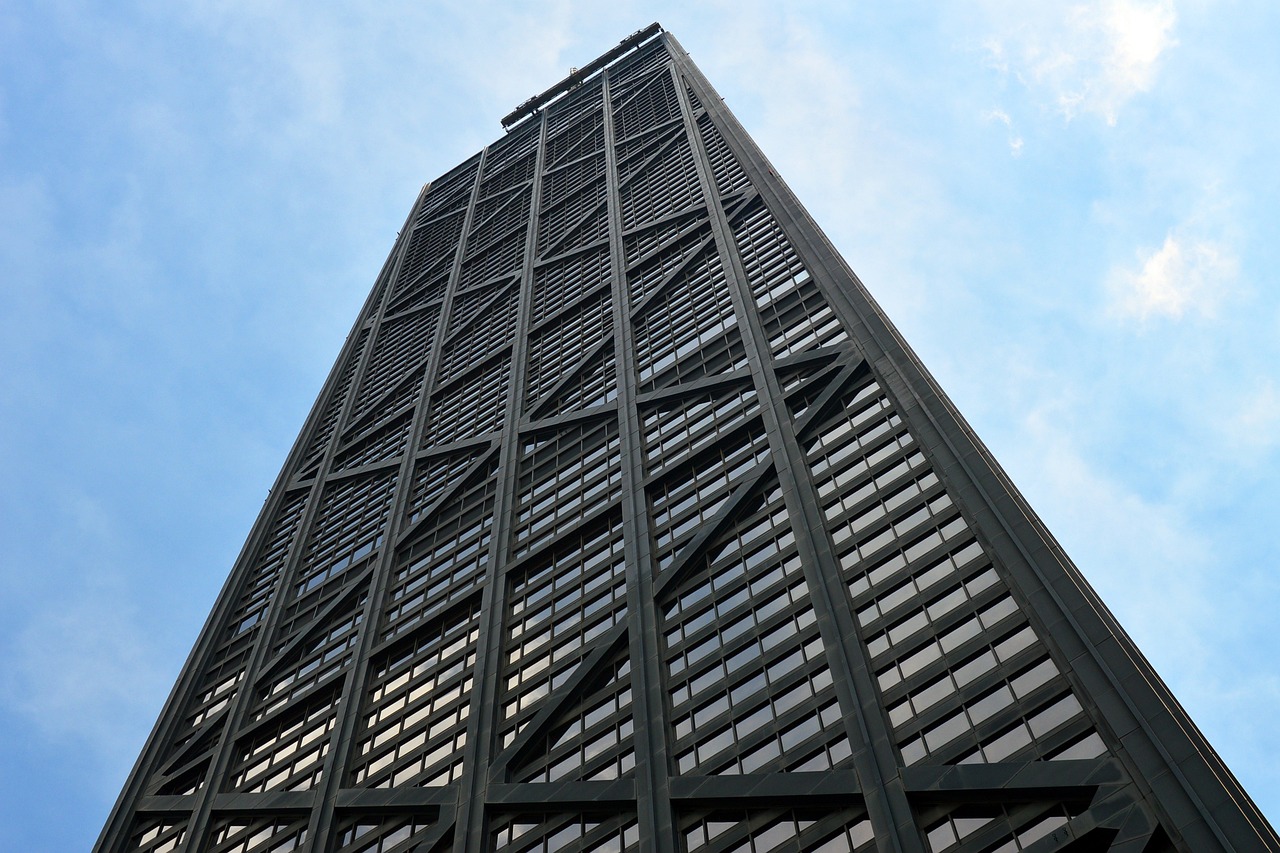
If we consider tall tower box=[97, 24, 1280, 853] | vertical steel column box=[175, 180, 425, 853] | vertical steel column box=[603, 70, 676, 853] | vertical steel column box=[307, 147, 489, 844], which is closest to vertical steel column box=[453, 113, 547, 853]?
tall tower box=[97, 24, 1280, 853]

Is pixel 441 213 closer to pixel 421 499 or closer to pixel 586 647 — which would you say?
pixel 421 499

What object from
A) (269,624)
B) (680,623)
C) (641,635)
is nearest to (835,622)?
(680,623)

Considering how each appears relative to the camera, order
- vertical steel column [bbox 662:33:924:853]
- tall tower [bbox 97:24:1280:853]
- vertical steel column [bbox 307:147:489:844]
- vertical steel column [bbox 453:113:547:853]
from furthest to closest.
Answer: vertical steel column [bbox 307:147:489:844] → vertical steel column [bbox 453:113:547:853] → tall tower [bbox 97:24:1280:853] → vertical steel column [bbox 662:33:924:853]

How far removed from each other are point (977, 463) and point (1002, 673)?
9.09 m

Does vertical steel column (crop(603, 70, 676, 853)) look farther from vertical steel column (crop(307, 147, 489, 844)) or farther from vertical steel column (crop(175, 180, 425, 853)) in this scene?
vertical steel column (crop(175, 180, 425, 853))

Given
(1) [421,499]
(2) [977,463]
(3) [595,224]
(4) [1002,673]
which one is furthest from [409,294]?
(4) [1002,673]

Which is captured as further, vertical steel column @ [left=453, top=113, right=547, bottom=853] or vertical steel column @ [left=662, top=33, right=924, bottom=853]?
vertical steel column @ [left=453, top=113, right=547, bottom=853]

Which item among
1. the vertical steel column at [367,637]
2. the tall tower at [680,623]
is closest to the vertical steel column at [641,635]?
the tall tower at [680,623]

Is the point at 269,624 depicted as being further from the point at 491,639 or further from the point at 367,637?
the point at 491,639

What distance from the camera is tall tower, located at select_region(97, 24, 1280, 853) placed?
104ft

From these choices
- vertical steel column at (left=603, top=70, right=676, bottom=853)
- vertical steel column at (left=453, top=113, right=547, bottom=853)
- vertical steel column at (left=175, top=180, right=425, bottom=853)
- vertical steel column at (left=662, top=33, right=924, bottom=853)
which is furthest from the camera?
vertical steel column at (left=175, top=180, right=425, bottom=853)

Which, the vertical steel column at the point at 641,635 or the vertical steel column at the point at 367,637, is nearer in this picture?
the vertical steel column at the point at 641,635

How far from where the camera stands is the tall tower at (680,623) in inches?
1242

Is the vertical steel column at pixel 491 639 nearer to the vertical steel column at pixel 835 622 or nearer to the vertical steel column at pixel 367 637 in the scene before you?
the vertical steel column at pixel 367 637
